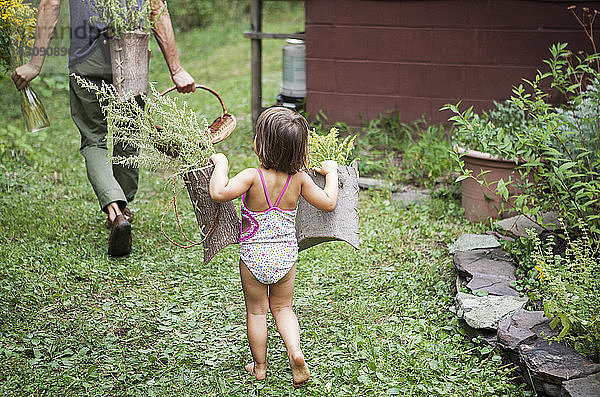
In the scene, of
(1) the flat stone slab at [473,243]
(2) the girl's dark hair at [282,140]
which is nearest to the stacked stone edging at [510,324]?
(1) the flat stone slab at [473,243]

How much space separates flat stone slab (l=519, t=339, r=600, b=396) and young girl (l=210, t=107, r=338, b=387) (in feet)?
3.10

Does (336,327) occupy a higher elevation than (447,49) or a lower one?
lower

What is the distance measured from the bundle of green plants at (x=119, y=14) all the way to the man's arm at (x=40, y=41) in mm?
209

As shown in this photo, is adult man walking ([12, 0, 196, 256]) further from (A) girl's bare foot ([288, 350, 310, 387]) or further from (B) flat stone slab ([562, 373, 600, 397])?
(B) flat stone slab ([562, 373, 600, 397])

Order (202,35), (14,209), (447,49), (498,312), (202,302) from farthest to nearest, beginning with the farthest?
(202,35) → (447,49) → (14,209) → (202,302) → (498,312)

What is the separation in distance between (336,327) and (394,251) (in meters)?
1.07

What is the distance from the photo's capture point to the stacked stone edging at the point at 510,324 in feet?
9.03

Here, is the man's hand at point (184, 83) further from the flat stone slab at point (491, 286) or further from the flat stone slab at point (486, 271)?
the flat stone slab at point (491, 286)

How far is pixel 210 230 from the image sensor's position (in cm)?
301

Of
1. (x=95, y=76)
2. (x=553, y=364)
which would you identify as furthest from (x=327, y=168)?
(x=95, y=76)

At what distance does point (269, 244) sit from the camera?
290 cm

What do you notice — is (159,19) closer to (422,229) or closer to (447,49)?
(422,229)

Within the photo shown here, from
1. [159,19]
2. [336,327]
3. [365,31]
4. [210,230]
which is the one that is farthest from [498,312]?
[365,31]

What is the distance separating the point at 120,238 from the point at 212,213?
1415 mm
